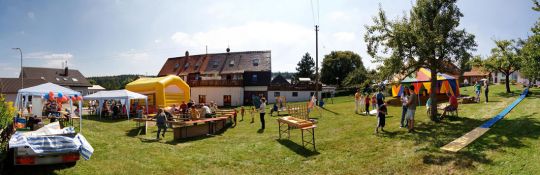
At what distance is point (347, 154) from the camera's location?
32.2 ft

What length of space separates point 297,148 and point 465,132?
553 centimetres

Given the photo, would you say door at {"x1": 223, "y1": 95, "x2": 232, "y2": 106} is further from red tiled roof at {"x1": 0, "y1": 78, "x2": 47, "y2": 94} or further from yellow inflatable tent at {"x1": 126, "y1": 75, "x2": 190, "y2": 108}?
red tiled roof at {"x1": 0, "y1": 78, "x2": 47, "y2": 94}

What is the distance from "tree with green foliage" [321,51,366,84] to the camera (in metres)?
60.7

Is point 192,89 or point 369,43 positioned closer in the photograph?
point 369,43

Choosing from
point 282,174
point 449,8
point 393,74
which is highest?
point 449,8

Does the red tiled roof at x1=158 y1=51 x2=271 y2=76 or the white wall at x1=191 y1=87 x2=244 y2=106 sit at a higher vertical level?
the red tiled roof at x1=158 y1=51 x2=271 y2=76

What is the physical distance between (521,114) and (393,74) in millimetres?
5362

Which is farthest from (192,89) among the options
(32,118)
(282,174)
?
(282,174)

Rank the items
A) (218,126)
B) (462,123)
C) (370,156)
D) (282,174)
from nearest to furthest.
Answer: (282,174) → (370,156) → (462,123) → (218,126)

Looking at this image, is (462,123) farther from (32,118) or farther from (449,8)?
(32,118)

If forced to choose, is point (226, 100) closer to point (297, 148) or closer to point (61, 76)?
point (297, 148)

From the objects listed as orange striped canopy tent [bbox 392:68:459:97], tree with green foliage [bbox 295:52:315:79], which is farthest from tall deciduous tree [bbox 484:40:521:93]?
tree with green foliage [bbox 295:52:315:79]

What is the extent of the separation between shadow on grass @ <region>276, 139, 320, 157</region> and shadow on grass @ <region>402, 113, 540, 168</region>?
9.82 feet

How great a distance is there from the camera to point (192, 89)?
4053 cm
